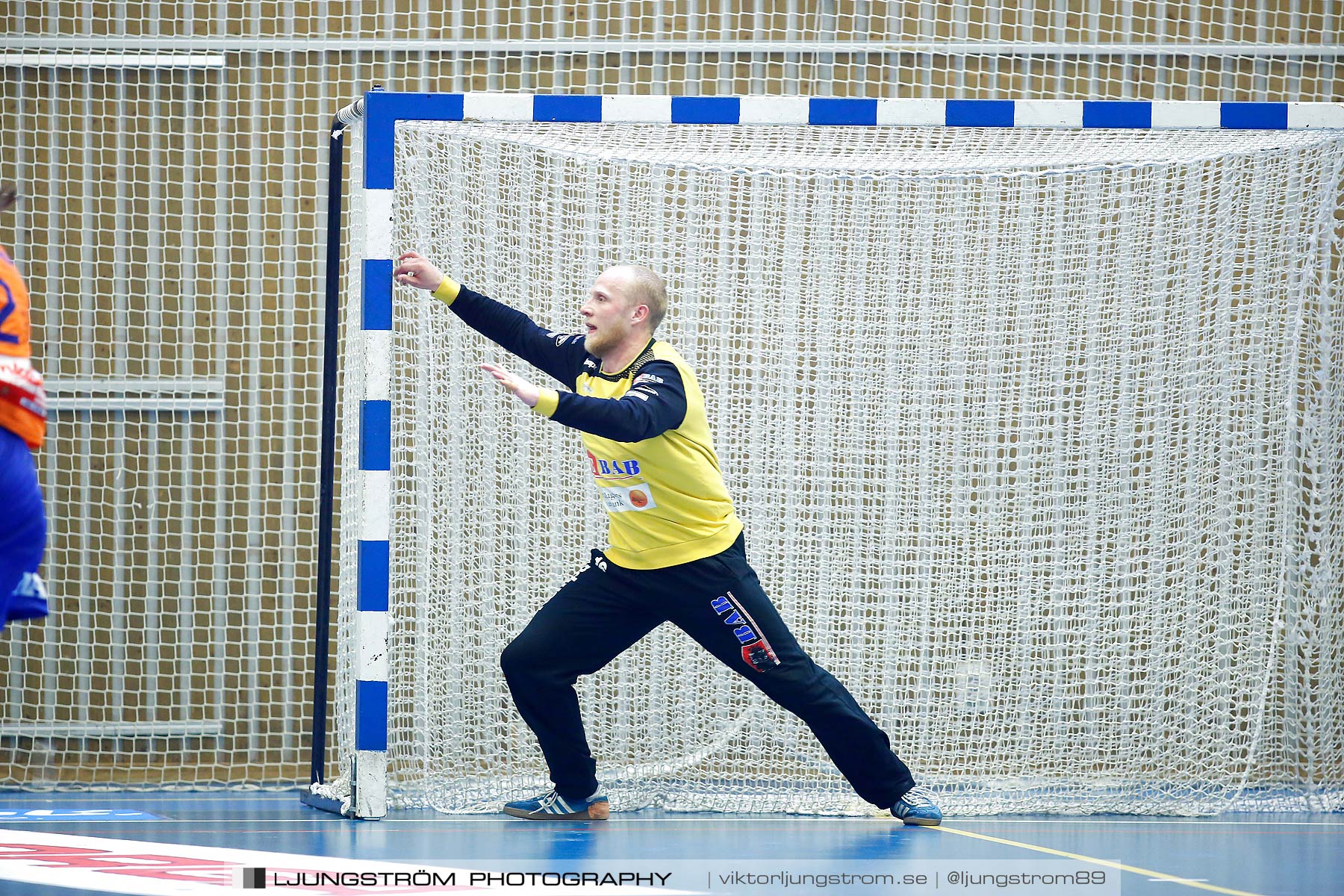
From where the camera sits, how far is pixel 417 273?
4297mm

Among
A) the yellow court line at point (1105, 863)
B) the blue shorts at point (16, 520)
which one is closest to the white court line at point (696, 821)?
the yellow court line at point (1105, 863)

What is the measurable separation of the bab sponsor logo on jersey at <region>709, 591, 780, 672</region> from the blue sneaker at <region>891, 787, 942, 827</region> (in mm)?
714

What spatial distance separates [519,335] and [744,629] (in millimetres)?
1220

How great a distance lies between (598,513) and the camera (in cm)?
537

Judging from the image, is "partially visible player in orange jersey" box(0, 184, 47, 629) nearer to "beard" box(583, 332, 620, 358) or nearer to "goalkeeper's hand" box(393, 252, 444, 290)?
"goalkeeper's hand" box(393, 252, 444, 290)

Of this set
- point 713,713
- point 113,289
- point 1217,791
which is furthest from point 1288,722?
point 113,289

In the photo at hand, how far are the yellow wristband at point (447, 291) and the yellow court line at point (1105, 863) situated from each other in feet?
7.82

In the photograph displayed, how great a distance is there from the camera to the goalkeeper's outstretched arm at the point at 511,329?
14.2 feet

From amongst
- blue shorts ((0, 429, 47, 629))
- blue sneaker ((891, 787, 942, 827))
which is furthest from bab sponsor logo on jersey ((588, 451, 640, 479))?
blue shorts ((0, 429, 47, 629))

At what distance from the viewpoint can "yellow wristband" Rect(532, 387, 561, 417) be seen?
358 centimetres

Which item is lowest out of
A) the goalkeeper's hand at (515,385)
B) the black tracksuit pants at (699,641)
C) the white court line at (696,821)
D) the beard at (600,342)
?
the white court line at (696,821)

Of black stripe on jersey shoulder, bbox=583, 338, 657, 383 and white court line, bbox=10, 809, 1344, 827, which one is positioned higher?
black stripe on jersey shoulder, bbox=583, 338, 657, 383

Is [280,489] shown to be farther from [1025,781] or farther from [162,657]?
[1025,781]

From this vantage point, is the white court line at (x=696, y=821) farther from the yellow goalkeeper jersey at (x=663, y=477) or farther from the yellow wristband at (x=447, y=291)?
the yellow wristband at (x=447, y=291)
